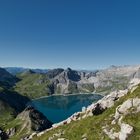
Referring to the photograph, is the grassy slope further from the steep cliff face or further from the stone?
the stone

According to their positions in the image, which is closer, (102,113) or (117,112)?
(117,112)

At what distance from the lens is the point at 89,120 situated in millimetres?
64000

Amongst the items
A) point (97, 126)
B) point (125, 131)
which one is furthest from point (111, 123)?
point (125, 131)

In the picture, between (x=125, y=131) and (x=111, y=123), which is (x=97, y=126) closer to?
(x=111, y=123)

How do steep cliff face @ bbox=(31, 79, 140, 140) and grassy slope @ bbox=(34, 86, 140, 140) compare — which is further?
grassy slope @ bbox=(34, 86, 140, 140)

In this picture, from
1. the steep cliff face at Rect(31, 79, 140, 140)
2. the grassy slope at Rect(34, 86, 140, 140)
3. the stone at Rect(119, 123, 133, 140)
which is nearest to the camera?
the stone at Rect(119, 123, 133, 140)

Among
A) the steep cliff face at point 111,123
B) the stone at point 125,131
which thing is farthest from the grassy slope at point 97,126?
the stone at point 125,131

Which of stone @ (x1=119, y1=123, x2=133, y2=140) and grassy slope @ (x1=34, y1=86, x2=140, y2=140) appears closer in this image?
stone @ (x1=119, y1=123, x2=133, y2=140)

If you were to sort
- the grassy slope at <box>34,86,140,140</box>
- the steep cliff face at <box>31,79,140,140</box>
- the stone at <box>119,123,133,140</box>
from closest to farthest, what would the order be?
the stone at <box>119,123,133,140</box>, the steep cliff face at <box>31,79,140,140</box>, the grassy slope at <box>34,86,140,140</box>

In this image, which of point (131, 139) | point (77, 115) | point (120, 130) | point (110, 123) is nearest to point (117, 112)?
point (110, 123)

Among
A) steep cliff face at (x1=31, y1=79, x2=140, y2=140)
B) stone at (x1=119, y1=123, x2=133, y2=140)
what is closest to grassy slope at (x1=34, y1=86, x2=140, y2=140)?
steep cliff face at (x1=31, y1=79, x2=140, y2=140)

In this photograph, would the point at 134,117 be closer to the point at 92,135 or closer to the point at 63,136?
the point at 92,135

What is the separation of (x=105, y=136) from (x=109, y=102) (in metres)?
18.2

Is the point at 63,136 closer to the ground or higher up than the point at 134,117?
closer to the ground
